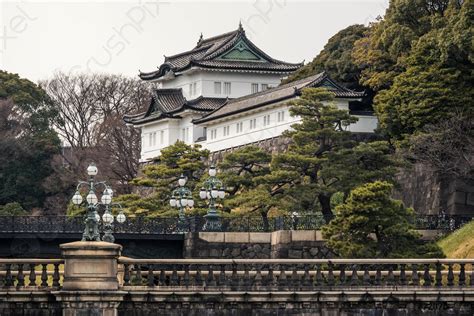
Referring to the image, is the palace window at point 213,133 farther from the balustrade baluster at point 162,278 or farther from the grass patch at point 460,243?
the balustrade baluster at point 162,278

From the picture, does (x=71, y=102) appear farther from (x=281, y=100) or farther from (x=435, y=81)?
(x=435, y=81)

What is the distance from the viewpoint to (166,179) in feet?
337

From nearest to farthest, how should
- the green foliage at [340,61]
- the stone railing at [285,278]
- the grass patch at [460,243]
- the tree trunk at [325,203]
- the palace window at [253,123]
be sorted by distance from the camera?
1. the stone railing at [285,278]
2. the grass patch at [460,243]
3. the tree trunk at [325,203]
4. the green foliage at [340,61]
5. the palace window at [253,123]

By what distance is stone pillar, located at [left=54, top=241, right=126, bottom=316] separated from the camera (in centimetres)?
5441

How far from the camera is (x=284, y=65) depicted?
12825 cm

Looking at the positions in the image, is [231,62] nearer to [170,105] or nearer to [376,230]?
[170,105]

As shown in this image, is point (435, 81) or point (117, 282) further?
point (435, 81)

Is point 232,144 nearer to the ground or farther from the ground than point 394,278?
farther from the ground

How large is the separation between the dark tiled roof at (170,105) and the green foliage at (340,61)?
21.5 feet

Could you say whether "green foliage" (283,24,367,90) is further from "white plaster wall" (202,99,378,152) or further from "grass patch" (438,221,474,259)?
"grass patch" (438,221,474,259)

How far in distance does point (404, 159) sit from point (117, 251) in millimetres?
39527

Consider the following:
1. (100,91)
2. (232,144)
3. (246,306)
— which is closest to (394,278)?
(246,306)

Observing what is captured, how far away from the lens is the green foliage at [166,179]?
3821 inches

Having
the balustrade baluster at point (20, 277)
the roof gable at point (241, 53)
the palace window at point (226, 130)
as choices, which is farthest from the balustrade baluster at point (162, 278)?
the roof gable at point (241, 53)
